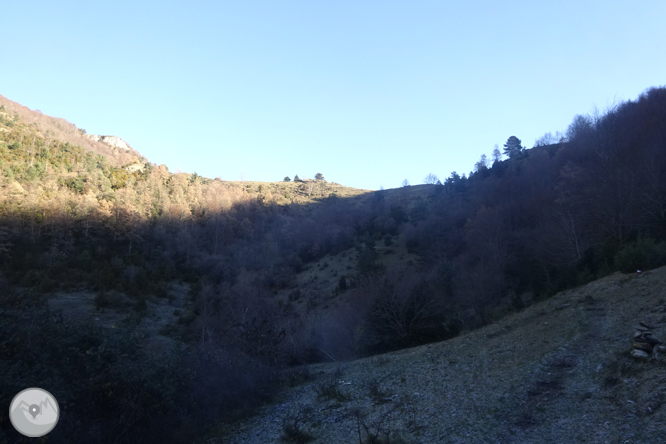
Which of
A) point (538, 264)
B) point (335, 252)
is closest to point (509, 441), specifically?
point (538, 264)

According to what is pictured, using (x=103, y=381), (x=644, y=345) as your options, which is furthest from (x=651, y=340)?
(x=103, y=381)

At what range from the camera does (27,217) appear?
36.9 metres

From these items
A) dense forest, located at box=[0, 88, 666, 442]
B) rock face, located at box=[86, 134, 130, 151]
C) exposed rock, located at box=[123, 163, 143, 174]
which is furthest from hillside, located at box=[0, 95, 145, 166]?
dense forest, located at box=[0, 88, 666, 442]

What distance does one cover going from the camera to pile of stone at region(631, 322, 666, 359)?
7.88m

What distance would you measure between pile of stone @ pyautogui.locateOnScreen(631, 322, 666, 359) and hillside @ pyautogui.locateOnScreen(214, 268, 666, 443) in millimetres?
200

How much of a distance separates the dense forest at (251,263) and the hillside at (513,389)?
2.63 metres

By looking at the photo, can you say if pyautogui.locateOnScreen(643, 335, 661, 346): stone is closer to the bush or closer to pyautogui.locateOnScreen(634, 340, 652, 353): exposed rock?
pyautogui.locateOnScreen(634, 340, 652, 353): exposed rock

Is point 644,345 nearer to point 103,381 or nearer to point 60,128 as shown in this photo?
point 103,381

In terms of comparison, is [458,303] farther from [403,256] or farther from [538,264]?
[403,256]

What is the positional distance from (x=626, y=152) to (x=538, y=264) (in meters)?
11.0

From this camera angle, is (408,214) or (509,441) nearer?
(509,441)

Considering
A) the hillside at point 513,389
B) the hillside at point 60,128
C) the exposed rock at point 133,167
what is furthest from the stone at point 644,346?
the hillside at point 60,128

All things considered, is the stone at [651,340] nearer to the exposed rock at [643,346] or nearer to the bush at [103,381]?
the exposed rock at [643,346]

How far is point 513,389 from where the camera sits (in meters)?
8.88
